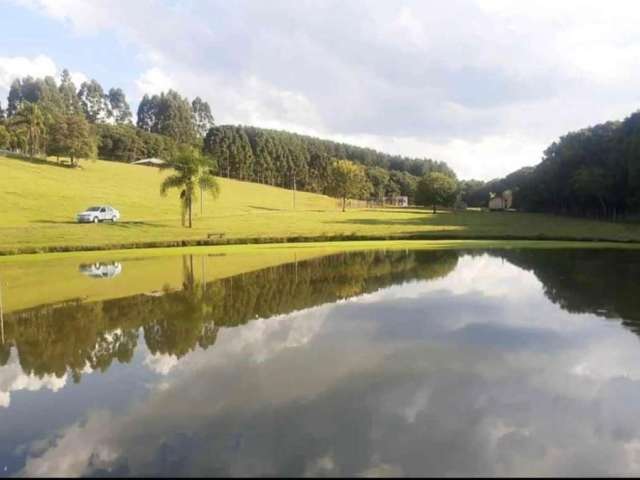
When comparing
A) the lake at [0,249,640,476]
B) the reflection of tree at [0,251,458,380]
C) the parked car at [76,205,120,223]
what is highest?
the parked car at [76,205,120,223]

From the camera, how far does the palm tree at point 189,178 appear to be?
51.3 metres

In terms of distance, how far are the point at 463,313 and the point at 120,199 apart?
2545 inches

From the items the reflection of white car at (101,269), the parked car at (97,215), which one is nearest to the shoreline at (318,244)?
the reflection of white car at (101,269)

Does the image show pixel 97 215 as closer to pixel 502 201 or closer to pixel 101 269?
pixel 101 269

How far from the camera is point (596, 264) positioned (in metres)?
28.6

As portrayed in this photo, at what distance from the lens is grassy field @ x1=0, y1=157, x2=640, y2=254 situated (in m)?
41.7

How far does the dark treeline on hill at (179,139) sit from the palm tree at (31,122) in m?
0.60

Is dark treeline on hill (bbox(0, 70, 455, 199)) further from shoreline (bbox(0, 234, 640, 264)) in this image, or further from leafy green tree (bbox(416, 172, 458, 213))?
shoreline (bbox(0, 234, 640, 264))

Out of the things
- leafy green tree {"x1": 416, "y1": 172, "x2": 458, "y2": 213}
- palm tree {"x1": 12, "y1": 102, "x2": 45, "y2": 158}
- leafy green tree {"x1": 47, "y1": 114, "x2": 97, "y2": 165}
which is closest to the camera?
leafy green tree {"x1": 47, "y1": 114, "x2": 97, "y2": 165}

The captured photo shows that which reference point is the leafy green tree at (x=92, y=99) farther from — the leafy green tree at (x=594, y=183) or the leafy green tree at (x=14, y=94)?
the leafy green tree at (x=594, y=183)

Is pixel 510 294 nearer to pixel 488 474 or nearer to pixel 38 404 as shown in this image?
pixel 488 474

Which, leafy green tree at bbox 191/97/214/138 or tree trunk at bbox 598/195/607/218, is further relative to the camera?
leafy green tree at bbox 191/97/214/138

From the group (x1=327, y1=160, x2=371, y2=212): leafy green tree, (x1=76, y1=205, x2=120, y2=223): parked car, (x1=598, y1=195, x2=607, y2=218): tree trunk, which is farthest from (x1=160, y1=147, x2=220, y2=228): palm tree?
(x1=598, y1=195, x2=607, y2=218): tree trunk

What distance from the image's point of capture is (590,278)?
23.5 meters
